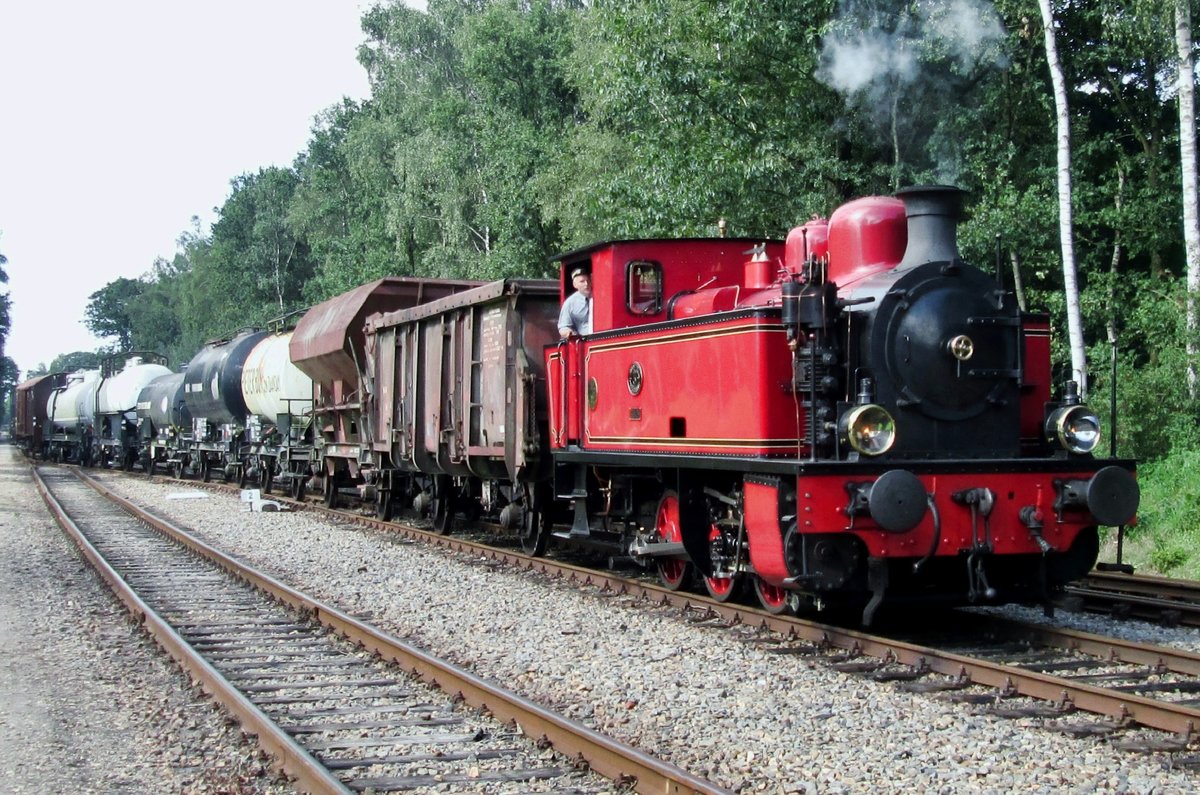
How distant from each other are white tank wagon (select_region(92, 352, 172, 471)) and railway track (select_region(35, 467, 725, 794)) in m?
26.1

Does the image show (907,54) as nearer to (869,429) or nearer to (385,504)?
(385,504)

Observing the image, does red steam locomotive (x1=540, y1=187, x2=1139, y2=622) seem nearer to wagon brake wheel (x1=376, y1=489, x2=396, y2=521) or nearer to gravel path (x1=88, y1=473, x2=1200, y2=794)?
gravel path (x1=88, y1=473, x2=1200, y2=794)

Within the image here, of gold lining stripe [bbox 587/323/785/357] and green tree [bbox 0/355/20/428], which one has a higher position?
green tree [bbox 0/355/20/428]

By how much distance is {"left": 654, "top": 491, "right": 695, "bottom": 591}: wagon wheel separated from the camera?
29.6 ft

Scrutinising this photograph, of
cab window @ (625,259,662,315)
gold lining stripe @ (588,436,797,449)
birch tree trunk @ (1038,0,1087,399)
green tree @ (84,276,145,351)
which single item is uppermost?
green tree @ (84,276,145,351)

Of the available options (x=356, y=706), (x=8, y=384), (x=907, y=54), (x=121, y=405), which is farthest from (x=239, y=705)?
(x=8, y=384)

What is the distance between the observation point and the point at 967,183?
18.1 meters

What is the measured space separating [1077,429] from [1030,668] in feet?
5.46

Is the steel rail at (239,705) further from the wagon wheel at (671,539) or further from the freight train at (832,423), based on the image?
the wagon wheel at (671,539)

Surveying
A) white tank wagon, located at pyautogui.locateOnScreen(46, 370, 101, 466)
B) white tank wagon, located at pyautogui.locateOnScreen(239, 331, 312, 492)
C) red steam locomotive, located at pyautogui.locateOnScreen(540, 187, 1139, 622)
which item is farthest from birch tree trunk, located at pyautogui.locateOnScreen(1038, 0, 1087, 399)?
white tank wagon, located at pyautogui.locateOnScreen(46, 370, 101, 466)

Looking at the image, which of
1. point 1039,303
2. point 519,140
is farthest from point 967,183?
point 519,140

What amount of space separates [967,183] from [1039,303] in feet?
7.37

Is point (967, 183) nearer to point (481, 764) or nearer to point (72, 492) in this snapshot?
point (481, 764)

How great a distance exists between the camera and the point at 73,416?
4100 cm
